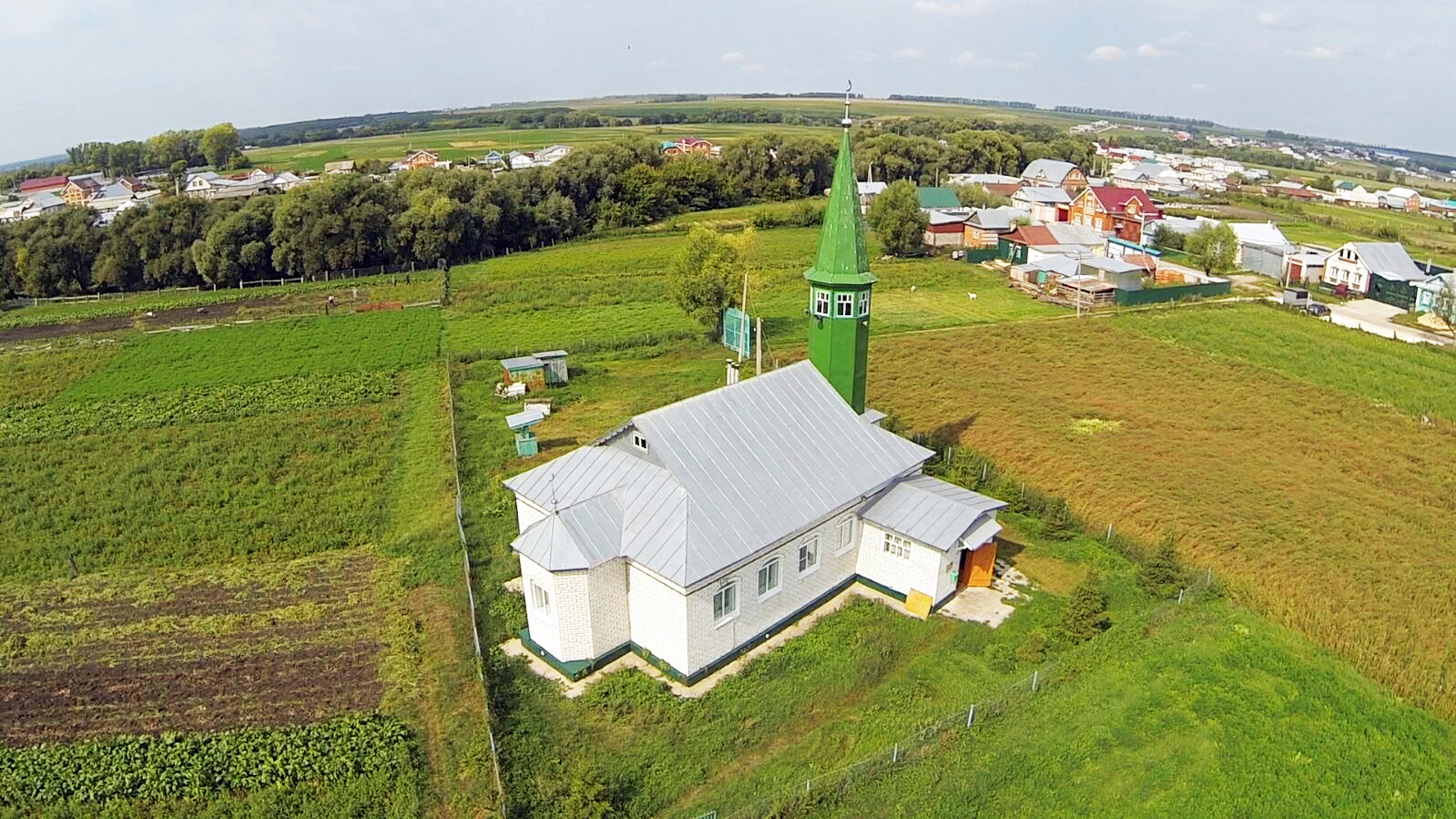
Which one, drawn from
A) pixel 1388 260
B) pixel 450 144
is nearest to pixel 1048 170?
pixel 1388 260

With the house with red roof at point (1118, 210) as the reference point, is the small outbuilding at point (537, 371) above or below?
below

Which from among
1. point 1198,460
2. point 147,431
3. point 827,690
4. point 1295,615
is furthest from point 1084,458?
point 147,431

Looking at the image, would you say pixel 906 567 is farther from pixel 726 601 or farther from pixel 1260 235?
pixel 1260 235

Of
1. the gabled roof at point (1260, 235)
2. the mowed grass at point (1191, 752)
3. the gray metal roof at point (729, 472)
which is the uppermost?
the gabled roof at point (1260, 235)

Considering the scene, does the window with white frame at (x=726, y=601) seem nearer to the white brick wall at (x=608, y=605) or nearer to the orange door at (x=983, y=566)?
the white brick wall at (x=608, y=605)

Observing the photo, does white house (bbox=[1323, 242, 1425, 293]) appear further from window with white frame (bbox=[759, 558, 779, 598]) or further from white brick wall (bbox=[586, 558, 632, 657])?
white brick wall (bbox=[586, 558, 632, 657])

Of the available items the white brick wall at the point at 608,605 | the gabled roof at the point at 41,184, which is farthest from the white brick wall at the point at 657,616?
the gabled roof at the point at 41,184
